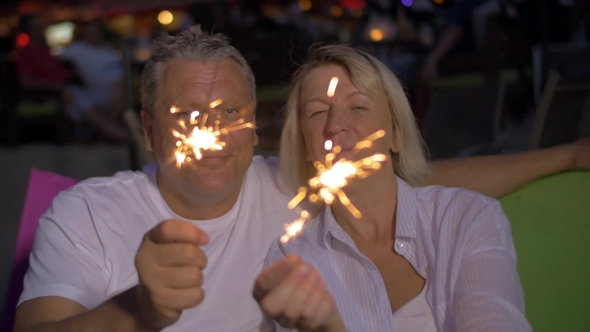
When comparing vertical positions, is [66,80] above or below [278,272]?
below

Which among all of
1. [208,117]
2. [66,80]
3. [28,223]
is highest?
[208,117]

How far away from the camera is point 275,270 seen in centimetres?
126

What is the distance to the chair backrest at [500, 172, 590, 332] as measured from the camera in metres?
2.29

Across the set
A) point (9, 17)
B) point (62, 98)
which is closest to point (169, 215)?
point (62, 98)

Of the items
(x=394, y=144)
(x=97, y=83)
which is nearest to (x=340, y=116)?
(x=394, y=144)

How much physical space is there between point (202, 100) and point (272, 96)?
5.55 m

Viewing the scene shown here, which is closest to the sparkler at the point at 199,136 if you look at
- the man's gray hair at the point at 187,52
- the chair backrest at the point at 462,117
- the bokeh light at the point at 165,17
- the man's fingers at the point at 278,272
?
the man's gray hair at the point at 187,52

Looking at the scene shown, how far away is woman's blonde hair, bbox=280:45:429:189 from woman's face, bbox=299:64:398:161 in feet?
0.09

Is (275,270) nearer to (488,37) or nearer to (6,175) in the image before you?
(488,37)

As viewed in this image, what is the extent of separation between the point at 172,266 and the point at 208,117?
991 mm

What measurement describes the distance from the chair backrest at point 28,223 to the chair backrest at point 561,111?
7.58 ft

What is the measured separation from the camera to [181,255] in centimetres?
112

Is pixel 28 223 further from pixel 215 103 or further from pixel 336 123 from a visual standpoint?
pixel 336 123

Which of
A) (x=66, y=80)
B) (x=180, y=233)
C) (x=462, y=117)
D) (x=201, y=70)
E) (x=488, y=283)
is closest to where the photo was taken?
(x=180, y=233)
